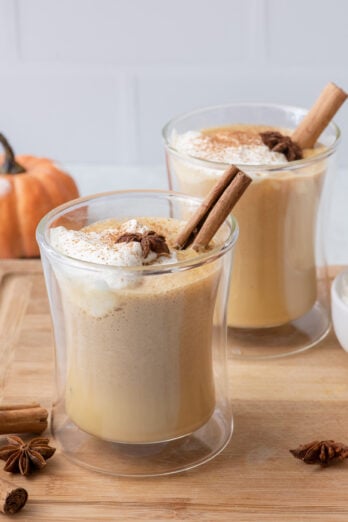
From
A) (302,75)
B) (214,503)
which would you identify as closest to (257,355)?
(214,503)

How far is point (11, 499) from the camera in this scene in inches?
44.0

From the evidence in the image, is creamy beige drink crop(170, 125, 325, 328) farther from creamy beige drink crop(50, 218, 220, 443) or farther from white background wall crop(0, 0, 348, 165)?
white background wall crop(0, 0, 348, 165)

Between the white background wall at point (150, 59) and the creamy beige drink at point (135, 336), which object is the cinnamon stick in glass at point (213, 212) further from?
the white background wall at point (150, 59)

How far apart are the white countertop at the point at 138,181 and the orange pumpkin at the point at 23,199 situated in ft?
1.04

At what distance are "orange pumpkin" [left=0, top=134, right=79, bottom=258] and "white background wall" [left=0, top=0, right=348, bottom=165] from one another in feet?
1.45

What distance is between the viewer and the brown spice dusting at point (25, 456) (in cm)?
119

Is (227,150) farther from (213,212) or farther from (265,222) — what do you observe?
(213,212)

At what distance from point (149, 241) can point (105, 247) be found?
0.06 meters

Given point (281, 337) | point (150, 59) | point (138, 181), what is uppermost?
point (150, 59)

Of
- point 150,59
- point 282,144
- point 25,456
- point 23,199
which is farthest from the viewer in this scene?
point 150,59

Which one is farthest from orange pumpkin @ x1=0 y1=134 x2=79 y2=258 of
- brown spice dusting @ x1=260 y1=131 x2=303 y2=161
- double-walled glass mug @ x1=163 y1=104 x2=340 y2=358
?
brown spice dusting @ x1=260 y1=131 x2=303 y2=161

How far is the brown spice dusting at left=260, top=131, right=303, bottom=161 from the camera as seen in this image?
4.69 ft

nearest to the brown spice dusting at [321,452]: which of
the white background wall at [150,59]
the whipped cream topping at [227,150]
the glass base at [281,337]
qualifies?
the glass base at [281,337]

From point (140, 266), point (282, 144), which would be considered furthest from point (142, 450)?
point (282, 144)
